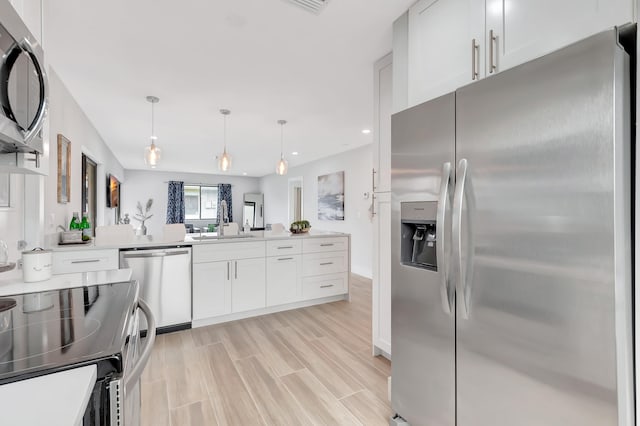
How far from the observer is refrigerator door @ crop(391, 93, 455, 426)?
131cm

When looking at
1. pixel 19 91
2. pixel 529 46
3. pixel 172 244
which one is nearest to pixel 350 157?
pixel 172 244

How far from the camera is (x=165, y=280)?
288 cm

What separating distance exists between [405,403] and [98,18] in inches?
114

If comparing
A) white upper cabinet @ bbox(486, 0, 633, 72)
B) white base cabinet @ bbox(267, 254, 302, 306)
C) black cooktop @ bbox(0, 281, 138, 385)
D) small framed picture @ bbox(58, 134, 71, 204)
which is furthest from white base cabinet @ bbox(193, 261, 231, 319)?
white upper cabinet @ bbox(486, 0, 633, 72)

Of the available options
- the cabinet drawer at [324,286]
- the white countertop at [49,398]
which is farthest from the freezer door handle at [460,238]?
the cabinet drawer at [324,286]

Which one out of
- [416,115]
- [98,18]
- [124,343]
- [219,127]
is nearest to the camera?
[124,343]

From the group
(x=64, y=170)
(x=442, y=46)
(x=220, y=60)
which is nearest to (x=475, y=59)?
(x=442, y=46)

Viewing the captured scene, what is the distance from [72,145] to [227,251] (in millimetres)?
2063

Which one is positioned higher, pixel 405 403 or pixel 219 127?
pixel 219 127

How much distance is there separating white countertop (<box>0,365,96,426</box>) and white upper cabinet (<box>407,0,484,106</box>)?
5.52ft

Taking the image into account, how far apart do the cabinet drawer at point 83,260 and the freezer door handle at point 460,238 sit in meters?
2.78

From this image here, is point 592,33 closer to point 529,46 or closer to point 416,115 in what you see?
point 529,46

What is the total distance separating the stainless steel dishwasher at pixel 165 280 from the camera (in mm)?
2783

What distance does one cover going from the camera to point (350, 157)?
5.97 metres
